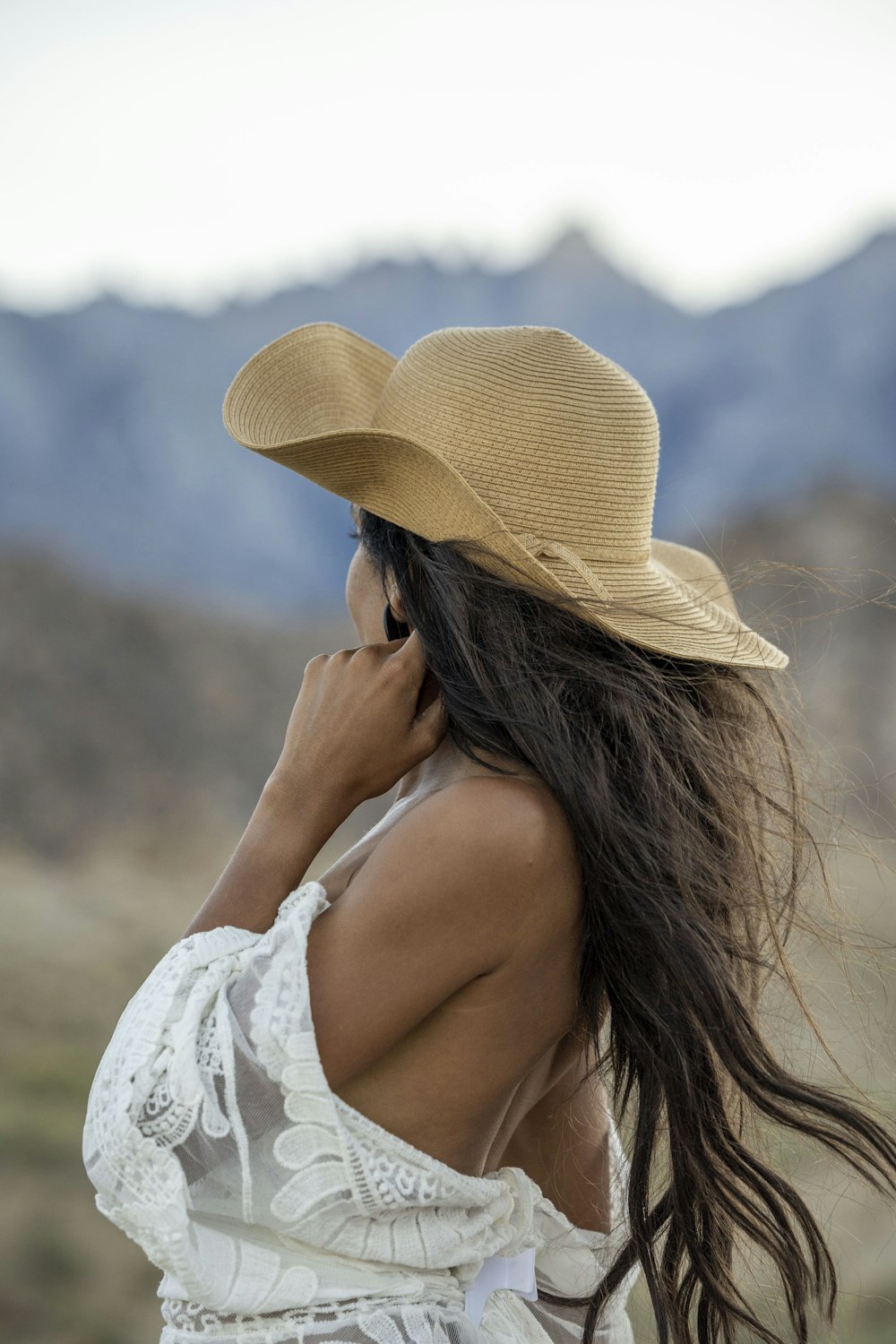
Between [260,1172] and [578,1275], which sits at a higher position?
[260,1172]

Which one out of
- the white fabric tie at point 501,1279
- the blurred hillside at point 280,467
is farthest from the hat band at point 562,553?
the blurred hillside at point 280,467

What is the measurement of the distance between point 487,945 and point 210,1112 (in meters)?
0.36

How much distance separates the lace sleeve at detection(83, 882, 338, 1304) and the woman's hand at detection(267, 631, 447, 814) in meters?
0.20

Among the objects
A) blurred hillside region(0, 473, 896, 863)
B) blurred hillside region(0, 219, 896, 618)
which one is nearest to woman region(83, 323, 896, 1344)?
blurred hillside region(0, 473, 896, 863)

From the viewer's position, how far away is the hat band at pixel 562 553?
1545 millimetres

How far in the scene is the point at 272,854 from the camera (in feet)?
4.74

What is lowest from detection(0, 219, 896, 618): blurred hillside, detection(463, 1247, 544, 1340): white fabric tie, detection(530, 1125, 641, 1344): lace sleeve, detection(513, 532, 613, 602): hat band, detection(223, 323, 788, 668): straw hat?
detection(530, 1125, 641, 1344): lace sleeve

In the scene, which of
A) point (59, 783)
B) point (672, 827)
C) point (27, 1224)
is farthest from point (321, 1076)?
point (59, 783)

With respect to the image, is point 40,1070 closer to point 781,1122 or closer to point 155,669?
point 781,1122

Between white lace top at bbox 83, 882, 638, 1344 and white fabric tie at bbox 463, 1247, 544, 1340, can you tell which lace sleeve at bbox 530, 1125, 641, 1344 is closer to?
white fabric tie at bbox 463, 1247, 544, 1340

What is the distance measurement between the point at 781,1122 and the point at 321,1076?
64cm

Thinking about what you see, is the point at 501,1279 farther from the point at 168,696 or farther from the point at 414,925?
the point at 168,696

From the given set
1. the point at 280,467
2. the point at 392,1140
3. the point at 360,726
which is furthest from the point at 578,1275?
the point at 280,467

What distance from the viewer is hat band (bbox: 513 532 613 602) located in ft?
5.07
